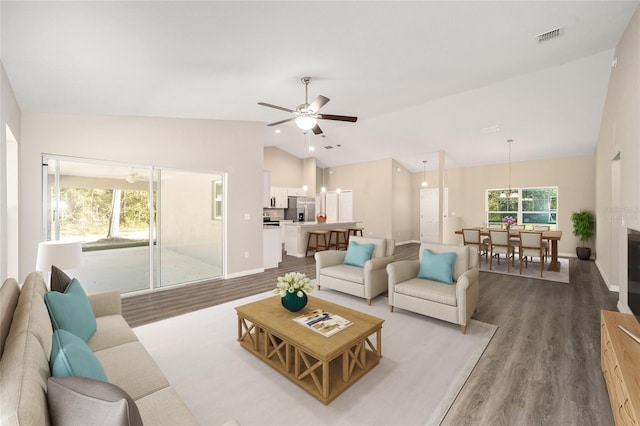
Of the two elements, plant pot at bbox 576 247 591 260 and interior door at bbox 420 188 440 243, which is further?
interior door at bbox 420 188 440 243

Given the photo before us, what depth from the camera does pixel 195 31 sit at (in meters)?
2.33

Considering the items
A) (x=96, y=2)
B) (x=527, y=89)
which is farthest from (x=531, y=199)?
(x=96, y=2)

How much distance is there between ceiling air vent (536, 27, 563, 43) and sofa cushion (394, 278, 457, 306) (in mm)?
2899

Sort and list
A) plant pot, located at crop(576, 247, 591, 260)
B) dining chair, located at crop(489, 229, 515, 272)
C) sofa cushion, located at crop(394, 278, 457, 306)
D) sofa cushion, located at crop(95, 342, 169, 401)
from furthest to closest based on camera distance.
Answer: plant pot, located at crop(576, 247, 591, 260), dining chair, located at crop(489, 229, 515, 272), sofa cushion, located at crop(394, 278, 457, 306), sofa cushion, located at crop(95, 342, 169, 401)

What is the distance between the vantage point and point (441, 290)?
10.3ft

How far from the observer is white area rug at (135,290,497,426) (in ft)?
6.07

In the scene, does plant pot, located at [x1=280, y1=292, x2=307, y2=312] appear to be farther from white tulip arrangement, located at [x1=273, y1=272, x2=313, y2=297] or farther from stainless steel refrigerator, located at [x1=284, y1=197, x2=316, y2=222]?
stainless steel refrigerator, located at [x1=284, y1=197, x2=316, y2=222]

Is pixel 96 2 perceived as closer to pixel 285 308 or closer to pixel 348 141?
pixel 285 308

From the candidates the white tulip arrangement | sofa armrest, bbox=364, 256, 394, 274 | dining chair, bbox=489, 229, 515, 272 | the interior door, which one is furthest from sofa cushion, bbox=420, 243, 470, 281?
the interior door

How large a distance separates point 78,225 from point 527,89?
23.9ft

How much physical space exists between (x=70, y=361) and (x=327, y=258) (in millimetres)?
3589

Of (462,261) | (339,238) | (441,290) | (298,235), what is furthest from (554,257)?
(298,235)

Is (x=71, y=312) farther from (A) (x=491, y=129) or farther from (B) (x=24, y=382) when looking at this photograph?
(A) (x=491, y=129)

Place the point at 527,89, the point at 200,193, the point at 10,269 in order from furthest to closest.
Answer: the point at 200,193
the point at 527,89
the point at 10,269
